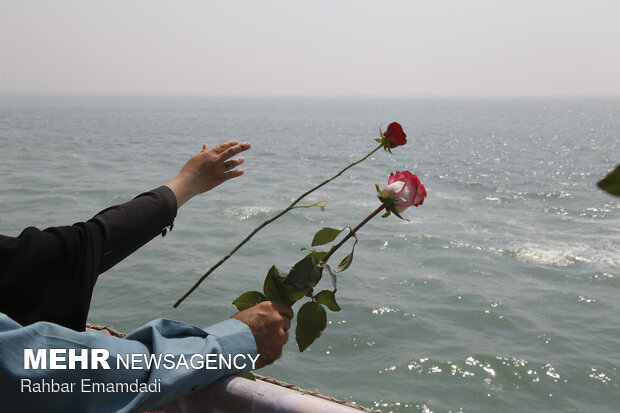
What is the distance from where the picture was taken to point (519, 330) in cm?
746

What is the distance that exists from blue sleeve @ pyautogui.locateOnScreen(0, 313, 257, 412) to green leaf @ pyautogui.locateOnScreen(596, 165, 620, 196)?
2.59 feet

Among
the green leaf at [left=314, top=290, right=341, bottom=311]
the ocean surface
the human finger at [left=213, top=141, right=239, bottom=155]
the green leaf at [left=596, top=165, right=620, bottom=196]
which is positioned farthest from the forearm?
the ocean surface

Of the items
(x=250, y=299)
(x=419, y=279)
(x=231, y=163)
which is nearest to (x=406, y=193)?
(x=250, y=299)

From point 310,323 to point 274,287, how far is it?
0.10 meters

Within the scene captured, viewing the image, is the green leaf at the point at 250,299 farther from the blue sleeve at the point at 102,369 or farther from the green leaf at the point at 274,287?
the blue sleeve at the point at 102,369

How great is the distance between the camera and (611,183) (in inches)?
16.5

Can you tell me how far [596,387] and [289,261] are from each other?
196 inches

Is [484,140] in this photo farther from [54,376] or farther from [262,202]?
[54,376]

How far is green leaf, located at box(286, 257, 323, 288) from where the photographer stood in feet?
4.05

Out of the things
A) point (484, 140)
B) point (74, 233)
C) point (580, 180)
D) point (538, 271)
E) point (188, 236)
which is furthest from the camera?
point (484, 140)

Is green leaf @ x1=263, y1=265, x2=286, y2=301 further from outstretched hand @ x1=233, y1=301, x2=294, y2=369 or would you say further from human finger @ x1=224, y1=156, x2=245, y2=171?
human finger @ x1=224, y1=156, x2=245, y2=171

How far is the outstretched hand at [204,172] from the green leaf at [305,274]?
0.36 m

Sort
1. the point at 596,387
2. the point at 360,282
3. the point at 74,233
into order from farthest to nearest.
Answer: the point at 360,282 < the point at 596,387 < the point at 74,233

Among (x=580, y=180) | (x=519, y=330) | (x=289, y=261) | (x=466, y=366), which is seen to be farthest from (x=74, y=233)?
(x=580, y=180)
